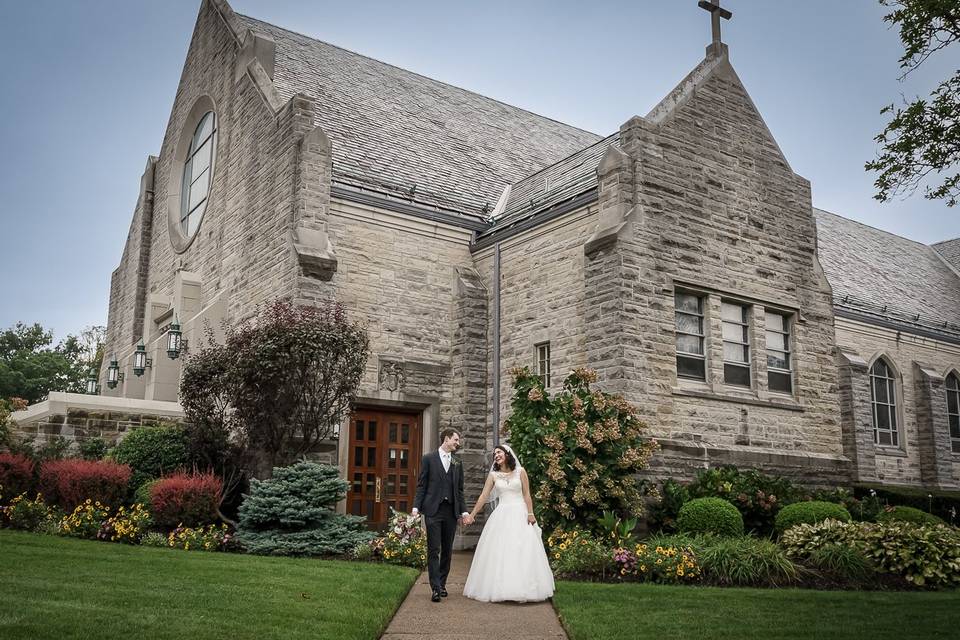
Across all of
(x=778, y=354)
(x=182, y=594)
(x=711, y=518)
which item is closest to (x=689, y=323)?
(x=778, y=354)

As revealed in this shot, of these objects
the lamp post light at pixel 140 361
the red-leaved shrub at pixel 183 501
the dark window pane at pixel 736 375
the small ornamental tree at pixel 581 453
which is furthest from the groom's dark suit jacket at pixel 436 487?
the lamp post light at pixel 140 361

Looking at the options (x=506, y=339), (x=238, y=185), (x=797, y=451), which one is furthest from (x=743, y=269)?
(x=238, y=185)

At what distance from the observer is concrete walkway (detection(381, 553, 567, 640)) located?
771cm

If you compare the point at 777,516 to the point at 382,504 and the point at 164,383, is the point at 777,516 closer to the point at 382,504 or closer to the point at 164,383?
the point at 382,504

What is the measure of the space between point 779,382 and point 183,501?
37.1 feet

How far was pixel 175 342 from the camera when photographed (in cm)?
1873

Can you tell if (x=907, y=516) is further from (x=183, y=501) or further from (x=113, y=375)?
(x=113, y=375)

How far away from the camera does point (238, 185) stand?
1925 centimetres

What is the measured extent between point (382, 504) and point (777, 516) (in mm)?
7150

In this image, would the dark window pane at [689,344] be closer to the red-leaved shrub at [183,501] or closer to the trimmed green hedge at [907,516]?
Result: the trimmed green hedge at [907,516]

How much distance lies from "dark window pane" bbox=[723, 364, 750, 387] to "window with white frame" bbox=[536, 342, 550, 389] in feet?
10.8

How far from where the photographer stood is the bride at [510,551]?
936 cm

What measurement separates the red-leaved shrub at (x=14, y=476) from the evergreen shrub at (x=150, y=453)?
4.88 feet

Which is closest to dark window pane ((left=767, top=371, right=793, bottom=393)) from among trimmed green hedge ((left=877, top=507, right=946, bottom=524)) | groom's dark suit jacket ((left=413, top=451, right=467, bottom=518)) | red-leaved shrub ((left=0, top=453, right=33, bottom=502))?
trimmed green hedge ((left=877, top=507, right=946, bottom=524))
